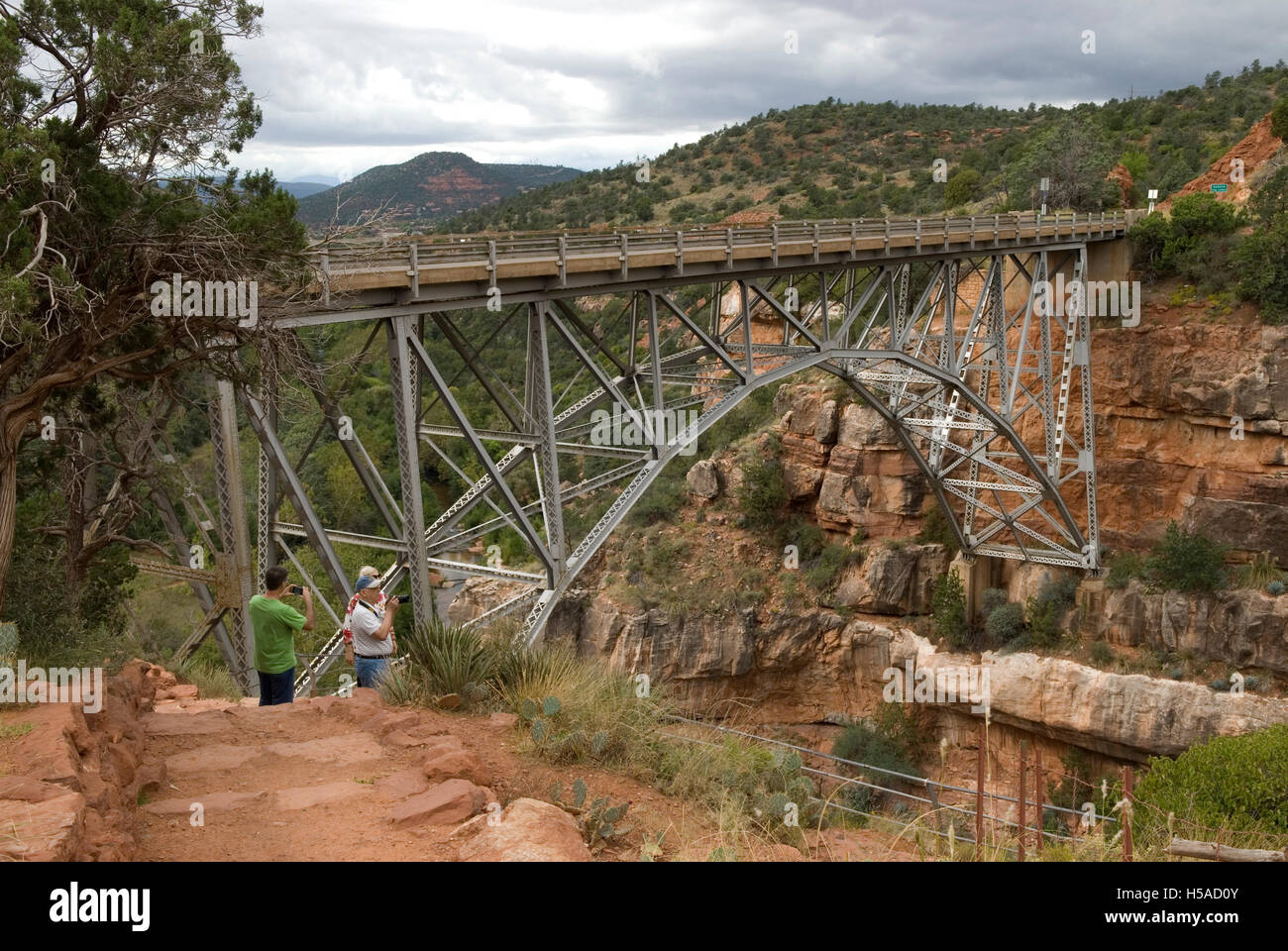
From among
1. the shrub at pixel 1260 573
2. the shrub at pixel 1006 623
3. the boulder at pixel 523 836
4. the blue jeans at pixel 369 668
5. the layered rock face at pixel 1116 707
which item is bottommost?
the layered rock face at pixel 1116 707

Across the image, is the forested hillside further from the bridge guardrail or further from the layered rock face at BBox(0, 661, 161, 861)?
the layered rock face at BBox(0, 661, 161, 861)

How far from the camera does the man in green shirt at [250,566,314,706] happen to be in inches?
347

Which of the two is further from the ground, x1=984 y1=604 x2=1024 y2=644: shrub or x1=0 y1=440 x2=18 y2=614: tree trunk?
x1=0 y1=440 x2=18 y2=614: tree trunk

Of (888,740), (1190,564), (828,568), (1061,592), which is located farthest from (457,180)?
(1190,564)

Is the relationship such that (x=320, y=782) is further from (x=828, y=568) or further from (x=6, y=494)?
(x=828, y=568)

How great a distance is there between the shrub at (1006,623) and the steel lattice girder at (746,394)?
141 cm

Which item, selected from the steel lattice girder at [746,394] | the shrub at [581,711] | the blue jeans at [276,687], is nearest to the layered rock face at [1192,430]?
the steel lattice girder at [746,394]

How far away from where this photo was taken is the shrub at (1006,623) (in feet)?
90.3

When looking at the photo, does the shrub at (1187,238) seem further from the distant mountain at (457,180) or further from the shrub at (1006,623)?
the distant mountain at (457,180)

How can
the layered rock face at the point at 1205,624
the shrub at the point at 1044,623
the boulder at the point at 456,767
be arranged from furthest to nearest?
the shrub at the point at 1044,623
the layered rock face at the point at 1205,624
the boulder at the point at 456,767

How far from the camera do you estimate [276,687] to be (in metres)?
9.19

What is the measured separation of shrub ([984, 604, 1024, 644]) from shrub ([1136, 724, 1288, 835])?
12024 millimetres

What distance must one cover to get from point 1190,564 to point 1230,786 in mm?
11986

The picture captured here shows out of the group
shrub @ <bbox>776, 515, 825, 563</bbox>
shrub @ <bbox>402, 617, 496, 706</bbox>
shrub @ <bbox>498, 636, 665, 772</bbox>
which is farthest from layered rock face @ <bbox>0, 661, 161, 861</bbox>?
shrub @ <bbox>776, 515, 825, 563</bbox>
